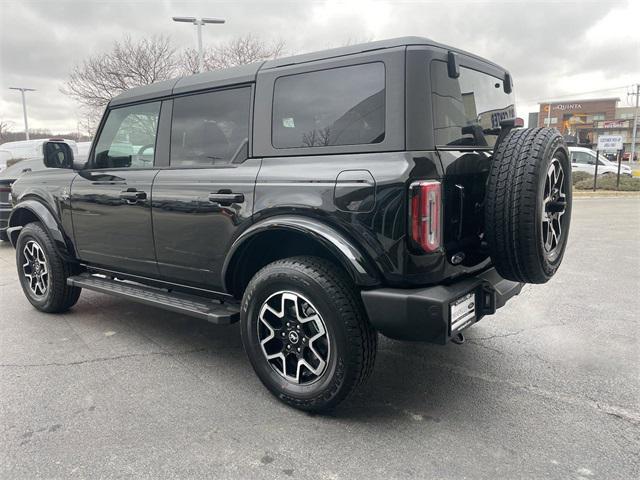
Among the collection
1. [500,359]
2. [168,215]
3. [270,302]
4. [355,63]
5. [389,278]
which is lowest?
[500,359]

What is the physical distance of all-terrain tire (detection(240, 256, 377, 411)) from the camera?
259 cm

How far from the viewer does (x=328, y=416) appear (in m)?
2.79

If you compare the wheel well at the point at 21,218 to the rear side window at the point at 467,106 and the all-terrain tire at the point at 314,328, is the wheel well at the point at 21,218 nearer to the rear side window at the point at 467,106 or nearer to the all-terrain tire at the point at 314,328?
the all-terrain tire at the point at 314,328

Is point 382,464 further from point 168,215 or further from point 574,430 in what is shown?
point 168,215

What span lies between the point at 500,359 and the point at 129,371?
8.58 feet

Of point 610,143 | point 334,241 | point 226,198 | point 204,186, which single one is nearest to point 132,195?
point 204,186

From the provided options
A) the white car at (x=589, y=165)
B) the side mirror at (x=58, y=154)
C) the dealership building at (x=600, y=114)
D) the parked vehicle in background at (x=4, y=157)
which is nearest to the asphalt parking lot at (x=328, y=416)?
the side mirror at (x=58, y=154)

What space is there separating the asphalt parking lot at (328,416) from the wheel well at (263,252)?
669 mm

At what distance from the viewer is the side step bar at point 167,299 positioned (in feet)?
10.5

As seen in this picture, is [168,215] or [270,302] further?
[168,215]

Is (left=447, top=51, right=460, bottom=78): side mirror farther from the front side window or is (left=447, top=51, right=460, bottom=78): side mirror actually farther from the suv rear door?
the front side window

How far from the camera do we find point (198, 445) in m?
2.50

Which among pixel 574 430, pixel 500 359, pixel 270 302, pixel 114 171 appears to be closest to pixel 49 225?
pixel 114 171

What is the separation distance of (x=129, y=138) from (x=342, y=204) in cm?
227
